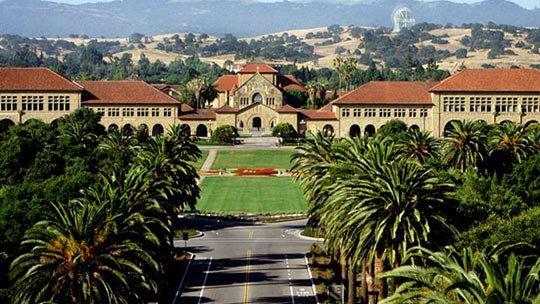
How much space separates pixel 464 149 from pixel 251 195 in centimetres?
2421

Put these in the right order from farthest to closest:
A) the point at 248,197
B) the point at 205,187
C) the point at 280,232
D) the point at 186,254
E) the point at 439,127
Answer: the point at 439,127 → the point at 205,187 → the point at 248,197 → the point at 280,232 → the point at 186,254

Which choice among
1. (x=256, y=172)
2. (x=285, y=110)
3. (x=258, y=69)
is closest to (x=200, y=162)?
(x=256, y=172)

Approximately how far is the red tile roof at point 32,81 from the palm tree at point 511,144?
255ft

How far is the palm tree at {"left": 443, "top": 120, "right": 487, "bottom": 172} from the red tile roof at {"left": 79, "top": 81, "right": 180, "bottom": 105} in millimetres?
76011

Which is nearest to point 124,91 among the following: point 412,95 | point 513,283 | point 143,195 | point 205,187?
point 412,95

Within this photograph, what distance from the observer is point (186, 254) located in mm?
63750

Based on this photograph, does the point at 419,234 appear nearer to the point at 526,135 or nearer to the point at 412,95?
the point at 526,135

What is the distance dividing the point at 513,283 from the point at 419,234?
609 inches

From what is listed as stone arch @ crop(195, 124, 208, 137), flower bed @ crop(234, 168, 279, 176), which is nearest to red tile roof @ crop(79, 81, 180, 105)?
Answer: stone arch @ crop(195, 124, 208, 137)

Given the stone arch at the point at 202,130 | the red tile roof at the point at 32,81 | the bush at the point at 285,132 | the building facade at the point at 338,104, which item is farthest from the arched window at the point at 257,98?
the red tile roof at the point at 32,81

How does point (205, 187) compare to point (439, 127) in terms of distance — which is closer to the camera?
point (205, 187)

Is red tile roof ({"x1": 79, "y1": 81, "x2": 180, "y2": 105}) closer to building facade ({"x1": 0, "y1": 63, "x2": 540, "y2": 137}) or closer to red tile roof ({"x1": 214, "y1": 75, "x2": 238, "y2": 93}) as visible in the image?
building facade ({"x1": 0, "y1": 63, "x2": 540, "y2": 137})

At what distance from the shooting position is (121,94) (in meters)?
146

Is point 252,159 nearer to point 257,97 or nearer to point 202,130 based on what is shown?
point 202,130
